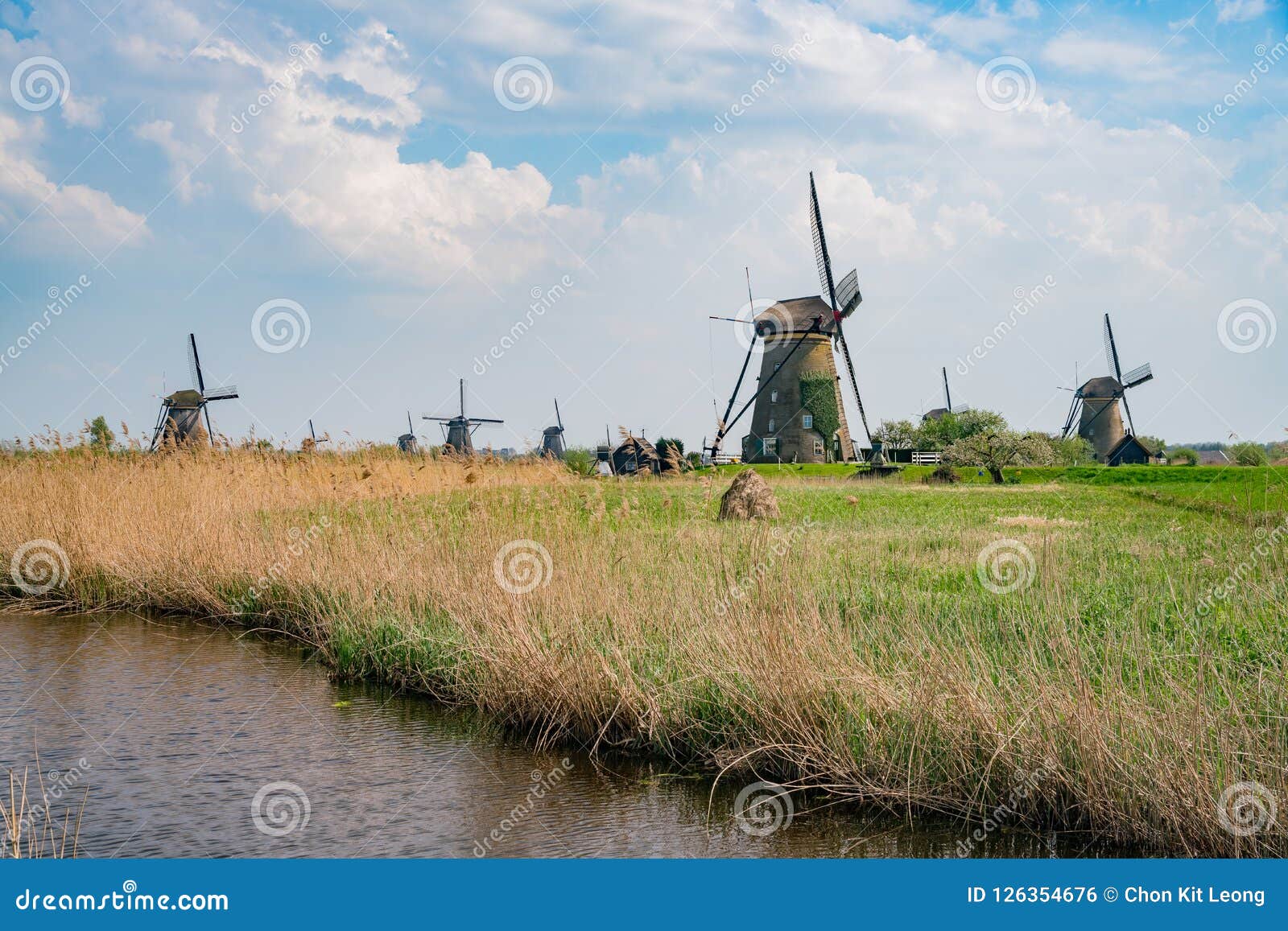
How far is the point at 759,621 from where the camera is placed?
5902 millimetres

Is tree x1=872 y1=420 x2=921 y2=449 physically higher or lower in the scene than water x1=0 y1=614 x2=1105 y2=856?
higher

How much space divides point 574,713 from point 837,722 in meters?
2.03

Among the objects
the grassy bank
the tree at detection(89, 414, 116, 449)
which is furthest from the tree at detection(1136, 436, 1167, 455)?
the tree at detection(89, 414, 116, 449)

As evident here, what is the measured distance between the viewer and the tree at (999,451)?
36.4 m

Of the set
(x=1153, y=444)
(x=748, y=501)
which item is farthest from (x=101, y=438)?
(x=1153, y=444)

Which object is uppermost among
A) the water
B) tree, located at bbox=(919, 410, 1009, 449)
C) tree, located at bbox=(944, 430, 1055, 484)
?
tree, located at bbox=(919, 410, 1009, 449)

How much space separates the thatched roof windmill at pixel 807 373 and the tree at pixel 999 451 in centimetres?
561

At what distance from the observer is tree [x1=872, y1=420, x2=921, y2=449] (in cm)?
5575

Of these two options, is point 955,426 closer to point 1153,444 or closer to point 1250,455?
point 1153,444

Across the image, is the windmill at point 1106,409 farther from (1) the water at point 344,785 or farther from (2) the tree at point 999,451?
(1) the water at point 344,785

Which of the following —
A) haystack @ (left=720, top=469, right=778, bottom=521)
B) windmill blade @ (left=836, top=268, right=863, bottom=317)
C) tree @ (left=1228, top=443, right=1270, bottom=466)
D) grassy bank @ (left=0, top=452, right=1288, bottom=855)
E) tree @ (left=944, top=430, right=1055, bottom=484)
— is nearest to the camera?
grassy bank @ (left=0, top=452, right=1288, bottom=855)

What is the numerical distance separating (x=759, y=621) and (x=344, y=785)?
2715mm

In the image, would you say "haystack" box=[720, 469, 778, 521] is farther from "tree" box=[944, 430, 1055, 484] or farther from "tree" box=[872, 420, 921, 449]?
"tree" box=[872, 420, 921, 449]

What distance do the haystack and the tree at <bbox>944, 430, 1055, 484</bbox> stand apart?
22227 millimetres
